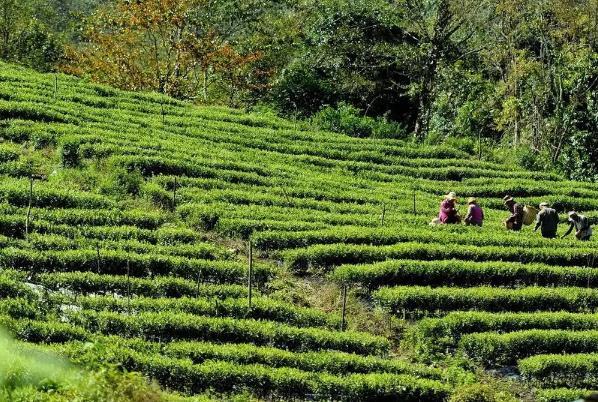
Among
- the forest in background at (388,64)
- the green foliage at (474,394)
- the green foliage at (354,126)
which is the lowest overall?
the green foliage at (474,394)

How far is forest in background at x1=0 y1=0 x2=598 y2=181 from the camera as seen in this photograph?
3416cm

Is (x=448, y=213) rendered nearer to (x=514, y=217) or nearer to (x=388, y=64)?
(x=514, y=217)

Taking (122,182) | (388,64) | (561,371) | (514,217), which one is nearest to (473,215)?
(514,217)

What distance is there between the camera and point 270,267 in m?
19.5

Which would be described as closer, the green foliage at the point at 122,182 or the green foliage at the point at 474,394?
the green foliage at the point at 474,394

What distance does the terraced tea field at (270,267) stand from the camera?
50.5ft

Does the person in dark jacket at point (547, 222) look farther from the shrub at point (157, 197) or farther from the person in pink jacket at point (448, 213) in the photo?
the shrub at point (157, 197)

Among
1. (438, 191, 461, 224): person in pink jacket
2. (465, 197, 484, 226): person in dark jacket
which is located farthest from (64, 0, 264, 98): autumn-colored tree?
(465, 197, 484, 226): person in dark jacket

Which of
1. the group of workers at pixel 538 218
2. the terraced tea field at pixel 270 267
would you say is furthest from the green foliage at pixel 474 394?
the group of workers at pixel 538 218

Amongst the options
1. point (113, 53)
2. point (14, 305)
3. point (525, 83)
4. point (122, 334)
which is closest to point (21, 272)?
point (14, 305)

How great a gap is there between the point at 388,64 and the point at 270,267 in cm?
1813

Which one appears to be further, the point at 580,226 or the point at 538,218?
the point at 538,218

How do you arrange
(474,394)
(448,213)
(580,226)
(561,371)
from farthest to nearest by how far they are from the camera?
(448,213) < (580,226) < (561,371) < (474,394)

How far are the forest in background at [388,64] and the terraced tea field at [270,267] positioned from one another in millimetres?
7350
